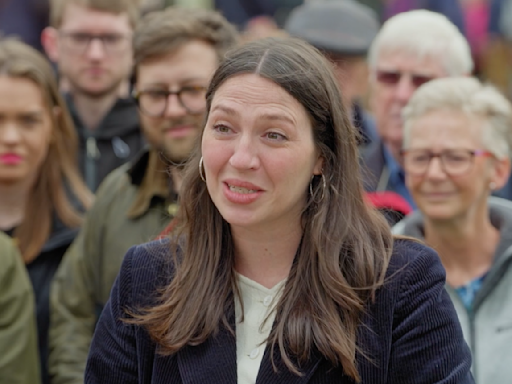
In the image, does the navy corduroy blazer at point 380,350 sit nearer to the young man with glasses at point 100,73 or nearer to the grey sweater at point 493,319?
the grey sweater at point 493,319

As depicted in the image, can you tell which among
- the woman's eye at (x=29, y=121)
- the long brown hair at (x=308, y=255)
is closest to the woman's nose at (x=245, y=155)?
the long brown hair at (x=308, y=255)

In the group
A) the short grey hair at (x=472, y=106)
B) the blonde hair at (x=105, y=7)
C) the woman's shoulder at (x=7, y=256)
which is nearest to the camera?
the woman's shoulder at (x=7, y=256)

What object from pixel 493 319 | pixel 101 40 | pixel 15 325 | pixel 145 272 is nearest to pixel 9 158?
pixel 15 325

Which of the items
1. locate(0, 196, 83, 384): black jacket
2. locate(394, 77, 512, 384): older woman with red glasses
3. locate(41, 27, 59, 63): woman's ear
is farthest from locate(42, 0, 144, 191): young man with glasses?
locate(394, 77, 512, 384): older woman with red glasses

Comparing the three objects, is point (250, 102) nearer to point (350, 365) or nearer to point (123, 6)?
point (350, 365)

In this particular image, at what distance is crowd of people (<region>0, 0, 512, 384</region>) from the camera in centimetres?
292

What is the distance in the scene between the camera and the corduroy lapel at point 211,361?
2.93 meters

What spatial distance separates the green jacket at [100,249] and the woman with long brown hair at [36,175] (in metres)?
0.19

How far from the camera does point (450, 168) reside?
400 cm

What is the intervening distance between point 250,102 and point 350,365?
797 mm

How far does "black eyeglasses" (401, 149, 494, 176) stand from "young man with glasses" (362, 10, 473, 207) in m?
0.83

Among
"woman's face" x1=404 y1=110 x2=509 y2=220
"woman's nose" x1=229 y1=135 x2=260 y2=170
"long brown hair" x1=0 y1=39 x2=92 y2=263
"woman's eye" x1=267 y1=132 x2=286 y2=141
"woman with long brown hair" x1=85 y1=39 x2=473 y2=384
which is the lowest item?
"long brown hair" x1=0 y1=39 x2=92 y2=263

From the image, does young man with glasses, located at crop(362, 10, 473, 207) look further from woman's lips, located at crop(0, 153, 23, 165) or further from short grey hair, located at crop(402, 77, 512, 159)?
woman's lips, located at crop(0, 153, 23, 165)

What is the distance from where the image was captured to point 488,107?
411 centimetres
